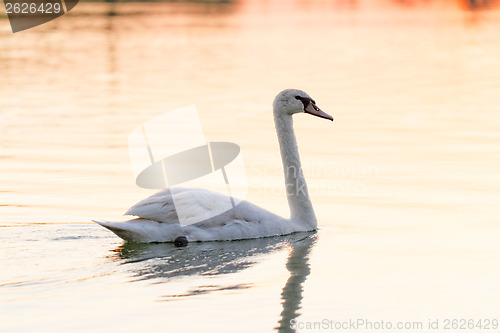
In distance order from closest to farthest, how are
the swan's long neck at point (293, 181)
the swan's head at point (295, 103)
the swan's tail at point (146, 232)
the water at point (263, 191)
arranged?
the water at point (263, 191)
the swan's tail at point (146, 232)
the swan's long neck at point (293, 181)
the swan's head at point (295, 103)

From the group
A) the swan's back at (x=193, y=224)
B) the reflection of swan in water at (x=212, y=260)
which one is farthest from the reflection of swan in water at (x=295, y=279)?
the swan's back at (x=193, y=224)

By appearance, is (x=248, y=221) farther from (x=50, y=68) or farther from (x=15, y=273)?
(x=50, y=68)

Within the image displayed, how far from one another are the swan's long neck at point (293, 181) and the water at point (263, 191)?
264mm

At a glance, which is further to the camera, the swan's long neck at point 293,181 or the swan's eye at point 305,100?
the swan's eye at point 305,100

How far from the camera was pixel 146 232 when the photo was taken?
10227 millimetres

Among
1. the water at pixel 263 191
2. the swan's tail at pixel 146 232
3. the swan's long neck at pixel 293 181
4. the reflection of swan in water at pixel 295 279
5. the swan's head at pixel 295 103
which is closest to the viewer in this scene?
the reflection of swan in water at pixel 295 279

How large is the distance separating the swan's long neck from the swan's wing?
1.17 meters

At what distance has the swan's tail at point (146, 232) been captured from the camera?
400 inches

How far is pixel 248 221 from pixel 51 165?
4.86 metres

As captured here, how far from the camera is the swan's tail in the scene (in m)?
10.1

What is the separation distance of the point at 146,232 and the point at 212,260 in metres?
0.80

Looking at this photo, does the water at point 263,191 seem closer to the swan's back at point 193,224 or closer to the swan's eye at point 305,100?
the swan's back at point 193,224

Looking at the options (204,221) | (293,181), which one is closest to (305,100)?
(293,181)

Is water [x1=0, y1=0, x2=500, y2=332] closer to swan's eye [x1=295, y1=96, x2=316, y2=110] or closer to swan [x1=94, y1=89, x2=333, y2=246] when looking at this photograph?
swan [x1=94, y1=89, x2=333, y2=246]
